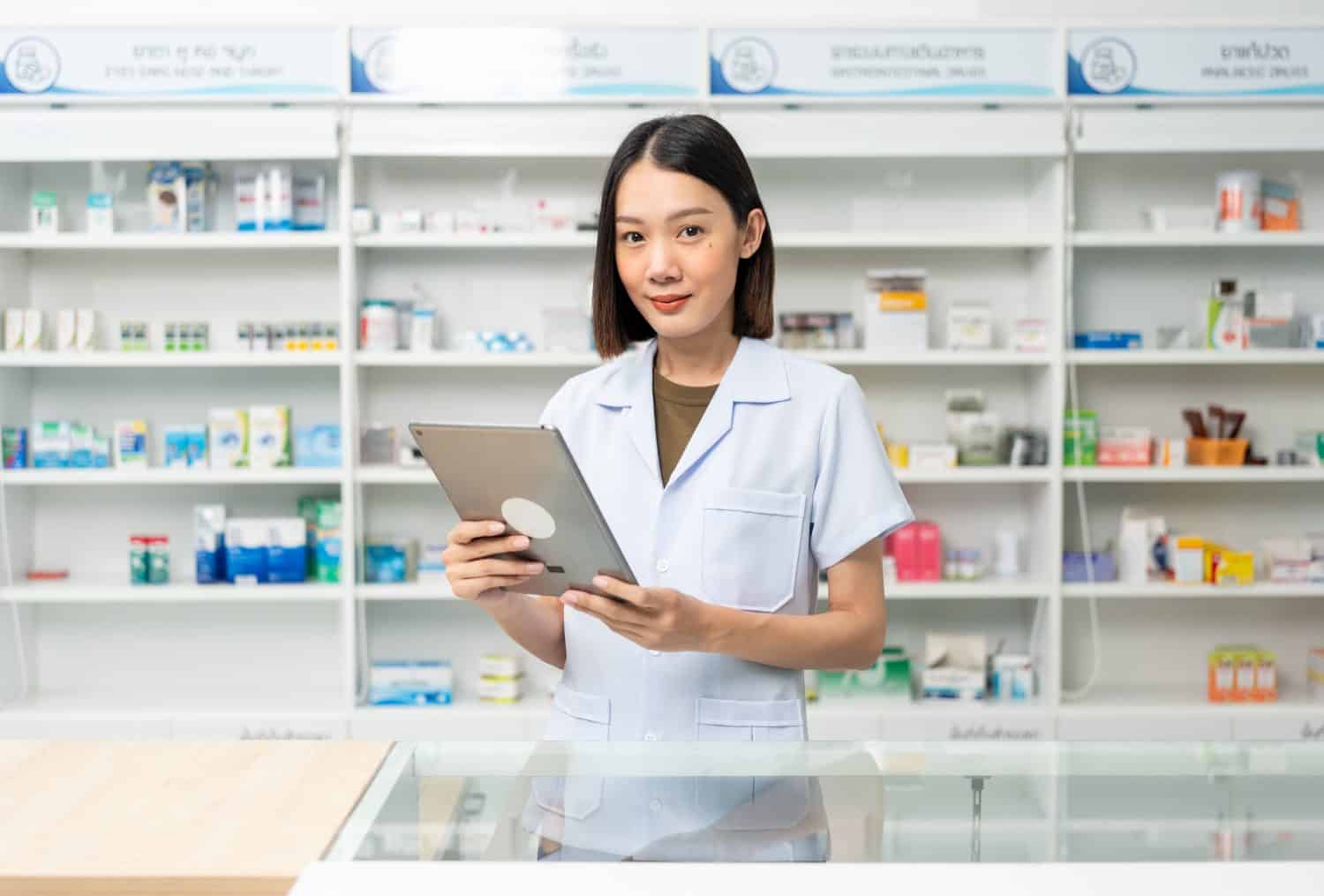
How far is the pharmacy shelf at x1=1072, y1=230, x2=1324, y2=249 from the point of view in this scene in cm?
375

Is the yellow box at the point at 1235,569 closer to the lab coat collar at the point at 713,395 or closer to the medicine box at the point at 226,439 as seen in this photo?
the lab coat collar at the point at 713,395

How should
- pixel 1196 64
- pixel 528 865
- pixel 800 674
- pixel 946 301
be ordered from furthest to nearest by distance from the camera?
pixel 946 301, pixel 1196 64, pixel 800 674, pixel 528 865

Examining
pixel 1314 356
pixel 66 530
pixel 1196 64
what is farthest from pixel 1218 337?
pixel 66 530

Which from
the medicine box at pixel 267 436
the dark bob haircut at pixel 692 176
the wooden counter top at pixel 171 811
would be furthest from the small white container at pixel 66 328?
the dark bob haircut at pixel 692 176

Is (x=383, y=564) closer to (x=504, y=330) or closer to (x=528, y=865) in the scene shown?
(x=504, y=330)

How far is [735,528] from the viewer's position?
5.09 feet

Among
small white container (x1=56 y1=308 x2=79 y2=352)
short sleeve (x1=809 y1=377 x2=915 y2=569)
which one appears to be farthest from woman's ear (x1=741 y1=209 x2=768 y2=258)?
small white container (x1=56 y1=308 x2=79 y2=352)

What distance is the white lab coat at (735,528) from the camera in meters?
1.55

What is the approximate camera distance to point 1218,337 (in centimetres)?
386

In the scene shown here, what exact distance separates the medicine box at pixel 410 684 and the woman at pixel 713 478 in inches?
93.1

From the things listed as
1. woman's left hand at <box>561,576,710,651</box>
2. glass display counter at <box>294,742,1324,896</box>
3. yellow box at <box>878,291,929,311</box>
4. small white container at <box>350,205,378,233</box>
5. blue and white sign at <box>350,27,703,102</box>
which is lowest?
glass display counter at <box>294,742,1324,896</box>

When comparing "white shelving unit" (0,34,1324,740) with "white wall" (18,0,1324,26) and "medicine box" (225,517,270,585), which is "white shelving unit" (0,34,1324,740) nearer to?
"medicine box" (225,517,270,585)

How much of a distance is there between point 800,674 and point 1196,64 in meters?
2.89

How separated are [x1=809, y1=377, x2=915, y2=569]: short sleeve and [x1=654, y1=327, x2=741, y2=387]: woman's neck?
169 millimetres
